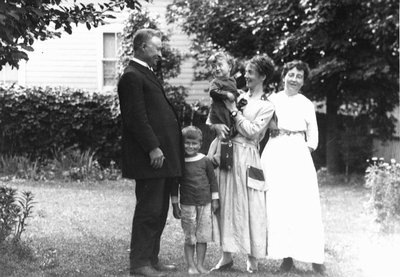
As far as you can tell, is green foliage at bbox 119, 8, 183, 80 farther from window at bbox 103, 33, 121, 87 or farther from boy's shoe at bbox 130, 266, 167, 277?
boy's shoe at bbox 130, 266, 167, 277

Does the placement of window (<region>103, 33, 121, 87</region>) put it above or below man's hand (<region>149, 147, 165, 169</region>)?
above

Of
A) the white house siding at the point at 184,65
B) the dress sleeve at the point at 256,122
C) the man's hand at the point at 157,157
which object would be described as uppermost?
the white house siding at the point at 184,65

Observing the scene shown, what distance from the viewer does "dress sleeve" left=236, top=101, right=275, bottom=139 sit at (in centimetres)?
586

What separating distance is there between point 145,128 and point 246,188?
109cm

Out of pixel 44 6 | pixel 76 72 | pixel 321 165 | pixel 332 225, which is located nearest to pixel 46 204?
pixel 332 225

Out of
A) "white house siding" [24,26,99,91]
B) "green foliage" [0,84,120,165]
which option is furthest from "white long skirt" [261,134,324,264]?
"white house siding" [24,26,99,91]

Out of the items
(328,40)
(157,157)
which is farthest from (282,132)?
(328,40)

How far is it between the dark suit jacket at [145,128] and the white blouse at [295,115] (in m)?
1.05

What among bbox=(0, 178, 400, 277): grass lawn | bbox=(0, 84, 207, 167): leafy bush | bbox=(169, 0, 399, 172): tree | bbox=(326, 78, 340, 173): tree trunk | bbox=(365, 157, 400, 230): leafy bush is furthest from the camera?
bbox=(326, 78, 340, 173): tree trunk

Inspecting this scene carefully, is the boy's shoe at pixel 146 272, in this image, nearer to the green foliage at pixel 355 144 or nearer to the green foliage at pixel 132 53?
the green foliage at pixel 132 53

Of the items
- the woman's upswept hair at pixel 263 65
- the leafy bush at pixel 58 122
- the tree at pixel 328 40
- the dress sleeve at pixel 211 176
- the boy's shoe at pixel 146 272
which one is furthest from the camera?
the leafy bush at pixel 58 122

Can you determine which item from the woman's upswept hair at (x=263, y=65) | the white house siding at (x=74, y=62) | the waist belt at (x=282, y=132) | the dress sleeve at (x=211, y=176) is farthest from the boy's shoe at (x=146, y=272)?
the white house siding at (x=74, y=62)

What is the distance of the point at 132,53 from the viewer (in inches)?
582

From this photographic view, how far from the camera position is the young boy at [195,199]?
5758 millimetres
